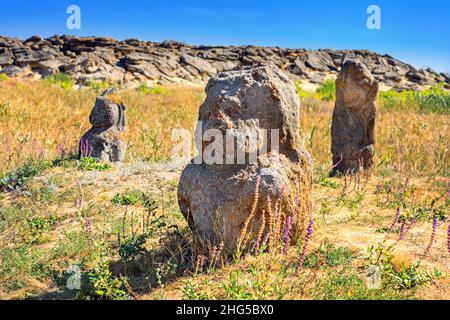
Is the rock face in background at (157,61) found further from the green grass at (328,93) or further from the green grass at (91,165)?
the green grass at (91,165)

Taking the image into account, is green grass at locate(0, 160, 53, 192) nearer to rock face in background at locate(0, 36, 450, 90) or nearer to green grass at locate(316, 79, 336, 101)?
green grass at locate(316, 79, 336, 101)

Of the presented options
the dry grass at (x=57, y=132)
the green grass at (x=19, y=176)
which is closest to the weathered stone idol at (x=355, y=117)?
the dry grass at (x=57, y=132)

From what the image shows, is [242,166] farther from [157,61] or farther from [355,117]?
[157,61]

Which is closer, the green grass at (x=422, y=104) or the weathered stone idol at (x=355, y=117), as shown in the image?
the weathered stone idol at (x=355, y=117)

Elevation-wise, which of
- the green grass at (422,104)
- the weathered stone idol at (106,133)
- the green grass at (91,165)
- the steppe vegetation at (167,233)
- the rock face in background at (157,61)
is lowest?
the steppe vegetation at (167,233)

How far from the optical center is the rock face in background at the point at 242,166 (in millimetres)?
4148

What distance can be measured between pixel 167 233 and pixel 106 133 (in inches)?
161

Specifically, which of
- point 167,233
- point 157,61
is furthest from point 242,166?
point 157,61

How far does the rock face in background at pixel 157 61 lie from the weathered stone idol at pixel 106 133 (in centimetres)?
2340

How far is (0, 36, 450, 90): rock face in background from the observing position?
39.8 metres

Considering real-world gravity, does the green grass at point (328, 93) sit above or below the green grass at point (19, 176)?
above

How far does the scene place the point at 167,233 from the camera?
185 inches

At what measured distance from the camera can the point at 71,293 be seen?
375 cm
